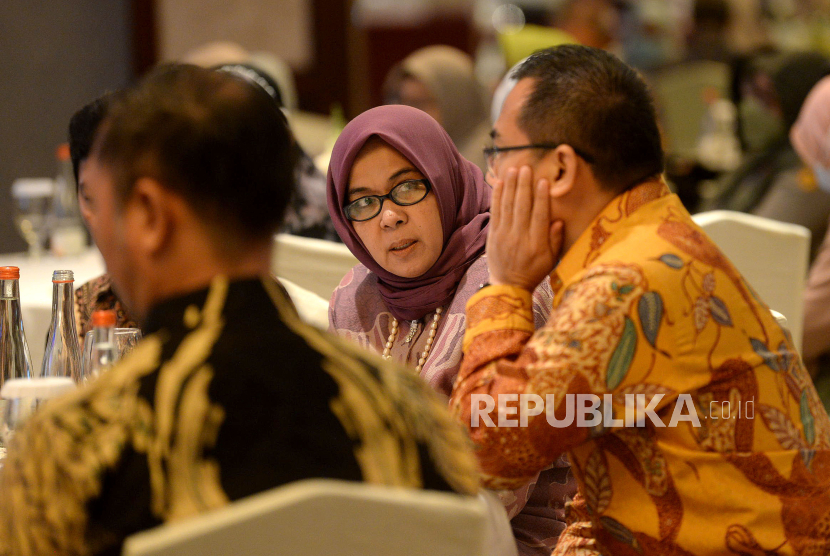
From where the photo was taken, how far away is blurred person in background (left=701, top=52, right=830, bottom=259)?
4203 mm

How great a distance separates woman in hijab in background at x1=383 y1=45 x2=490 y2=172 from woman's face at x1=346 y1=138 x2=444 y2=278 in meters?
2.77

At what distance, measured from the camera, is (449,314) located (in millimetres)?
1818

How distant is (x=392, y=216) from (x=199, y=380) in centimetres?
103

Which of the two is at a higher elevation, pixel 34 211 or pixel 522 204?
pixel 522 204

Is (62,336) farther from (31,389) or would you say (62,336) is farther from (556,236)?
(556,236)

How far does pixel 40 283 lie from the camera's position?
112 inches

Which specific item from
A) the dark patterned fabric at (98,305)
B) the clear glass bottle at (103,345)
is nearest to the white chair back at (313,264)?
the dark patterned fabric at (98,305)

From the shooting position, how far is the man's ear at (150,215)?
898 millimetres

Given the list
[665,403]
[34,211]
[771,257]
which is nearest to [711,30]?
[771,257]

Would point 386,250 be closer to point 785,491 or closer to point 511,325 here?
point 511,325

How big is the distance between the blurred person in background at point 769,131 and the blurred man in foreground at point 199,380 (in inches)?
132

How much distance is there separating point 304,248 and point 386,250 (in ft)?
2.33

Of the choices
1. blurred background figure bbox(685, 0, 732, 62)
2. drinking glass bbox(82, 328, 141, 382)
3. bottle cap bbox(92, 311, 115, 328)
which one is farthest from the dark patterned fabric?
blurred background figure bbox(685, 0, 732, 62)

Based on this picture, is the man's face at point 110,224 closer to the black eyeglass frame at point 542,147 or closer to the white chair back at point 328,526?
the white chair back at point 328,526
